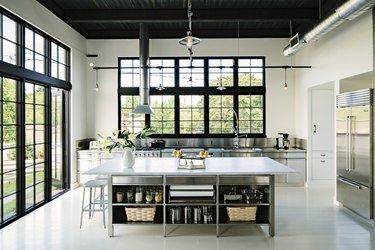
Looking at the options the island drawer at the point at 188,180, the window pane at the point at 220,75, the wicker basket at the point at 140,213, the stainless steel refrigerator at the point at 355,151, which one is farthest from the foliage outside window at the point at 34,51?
the stainless steel refrigerator at the point at 355,151

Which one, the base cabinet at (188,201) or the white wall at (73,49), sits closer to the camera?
the base cabinet at (188,201)

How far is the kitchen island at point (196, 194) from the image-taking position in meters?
4.11

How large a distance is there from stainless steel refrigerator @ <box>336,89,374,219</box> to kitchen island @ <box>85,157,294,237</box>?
1430 mm

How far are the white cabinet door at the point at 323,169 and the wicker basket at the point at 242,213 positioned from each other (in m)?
3.55

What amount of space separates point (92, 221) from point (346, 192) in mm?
4048

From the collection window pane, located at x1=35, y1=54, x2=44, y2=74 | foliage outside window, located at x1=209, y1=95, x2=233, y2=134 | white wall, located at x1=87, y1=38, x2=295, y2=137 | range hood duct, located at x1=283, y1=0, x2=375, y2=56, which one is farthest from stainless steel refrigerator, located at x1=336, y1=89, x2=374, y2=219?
window pane, located at x1=35, y1=54, x2=44, y2=74

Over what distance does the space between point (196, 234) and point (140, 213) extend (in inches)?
31.3

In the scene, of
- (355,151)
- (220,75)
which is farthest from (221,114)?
(355,151)

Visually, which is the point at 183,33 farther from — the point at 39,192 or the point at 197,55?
the point at 39,192

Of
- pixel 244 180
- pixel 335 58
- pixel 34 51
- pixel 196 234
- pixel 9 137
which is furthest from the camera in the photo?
pixel 335 58

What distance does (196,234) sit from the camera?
14.0 ft

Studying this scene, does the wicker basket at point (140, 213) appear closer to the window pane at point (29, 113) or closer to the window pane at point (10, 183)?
the window pane at point (10, 183)

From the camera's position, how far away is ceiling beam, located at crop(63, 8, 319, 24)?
20.5ft

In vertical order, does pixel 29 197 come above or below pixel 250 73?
below
